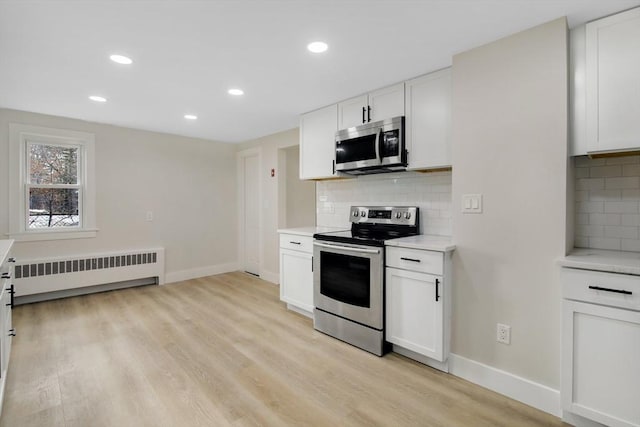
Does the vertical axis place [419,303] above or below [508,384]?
above

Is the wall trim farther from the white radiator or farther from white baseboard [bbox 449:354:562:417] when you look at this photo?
white baseboard [bbox 449:354:562:417]

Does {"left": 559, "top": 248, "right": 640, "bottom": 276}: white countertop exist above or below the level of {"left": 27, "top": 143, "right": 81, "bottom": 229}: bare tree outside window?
below

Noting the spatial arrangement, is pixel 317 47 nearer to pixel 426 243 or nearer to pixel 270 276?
pixel 426 243

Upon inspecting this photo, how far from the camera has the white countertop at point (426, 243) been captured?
223 centimetres

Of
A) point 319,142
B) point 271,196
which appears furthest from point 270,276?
point 319,142

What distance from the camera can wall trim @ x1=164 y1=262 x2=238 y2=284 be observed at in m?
4.90

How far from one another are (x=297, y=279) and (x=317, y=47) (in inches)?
89.7

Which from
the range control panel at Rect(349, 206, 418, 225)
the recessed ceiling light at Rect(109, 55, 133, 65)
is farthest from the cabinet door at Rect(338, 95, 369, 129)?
the recessed ceiling light at Rect(109, 55, 133, 65)

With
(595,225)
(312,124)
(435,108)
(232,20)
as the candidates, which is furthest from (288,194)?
(595,225)

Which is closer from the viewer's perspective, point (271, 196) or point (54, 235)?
point (54, 235)

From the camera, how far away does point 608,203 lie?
1.96 m

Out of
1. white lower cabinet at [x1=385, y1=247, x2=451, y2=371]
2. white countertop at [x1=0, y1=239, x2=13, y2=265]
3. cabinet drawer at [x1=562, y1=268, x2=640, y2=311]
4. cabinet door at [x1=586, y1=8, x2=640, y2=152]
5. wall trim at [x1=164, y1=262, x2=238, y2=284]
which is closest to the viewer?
cabinet drawer at [x1=562, y1=268, x2=640, y2=311]

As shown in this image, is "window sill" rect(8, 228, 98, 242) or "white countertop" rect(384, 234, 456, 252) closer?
"white countertop" rect(384, 234, 456, 252)

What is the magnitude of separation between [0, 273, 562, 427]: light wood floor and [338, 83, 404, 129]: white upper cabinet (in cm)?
207
